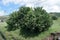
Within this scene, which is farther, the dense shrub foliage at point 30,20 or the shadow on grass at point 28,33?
the shadow on grass at point 28,33

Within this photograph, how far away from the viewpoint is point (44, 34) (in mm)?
42000

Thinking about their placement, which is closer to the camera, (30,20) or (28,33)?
(30,20)

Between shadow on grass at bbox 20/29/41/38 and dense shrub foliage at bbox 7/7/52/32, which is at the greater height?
dense shrub foliage at bbox 7/7/52/32

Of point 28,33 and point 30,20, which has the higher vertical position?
point 30,20

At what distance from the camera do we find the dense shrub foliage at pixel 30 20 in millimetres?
42406

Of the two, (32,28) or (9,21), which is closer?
(32,28)

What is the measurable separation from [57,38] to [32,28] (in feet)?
17.2

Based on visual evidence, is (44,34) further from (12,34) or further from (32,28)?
Answer: (12,34)

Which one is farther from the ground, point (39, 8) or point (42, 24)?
point (39, 8)

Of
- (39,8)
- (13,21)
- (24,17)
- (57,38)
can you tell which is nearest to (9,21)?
(13,21)

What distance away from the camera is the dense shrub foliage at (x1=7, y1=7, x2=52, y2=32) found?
4241 centimetres

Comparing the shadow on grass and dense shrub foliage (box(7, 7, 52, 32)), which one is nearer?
dense shrub foliage (box(7, 7, 52, 32))

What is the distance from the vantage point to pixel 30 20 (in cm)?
4278

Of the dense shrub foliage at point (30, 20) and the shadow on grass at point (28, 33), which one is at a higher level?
the dense shrub foliage at point (30, 20)
